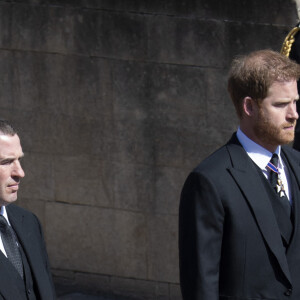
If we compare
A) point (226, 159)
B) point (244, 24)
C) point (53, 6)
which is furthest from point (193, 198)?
point (53, 6)

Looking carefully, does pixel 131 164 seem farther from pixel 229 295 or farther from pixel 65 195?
pixel 229 295

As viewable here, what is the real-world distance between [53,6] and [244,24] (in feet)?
4.63

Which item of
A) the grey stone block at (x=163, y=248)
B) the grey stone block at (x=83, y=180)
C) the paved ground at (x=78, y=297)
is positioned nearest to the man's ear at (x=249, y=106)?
the grey stone block at (x=163, y=248)

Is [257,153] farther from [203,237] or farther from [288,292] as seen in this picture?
[288,292]

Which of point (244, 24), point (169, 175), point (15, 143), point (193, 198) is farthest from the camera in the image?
point (169, 175)

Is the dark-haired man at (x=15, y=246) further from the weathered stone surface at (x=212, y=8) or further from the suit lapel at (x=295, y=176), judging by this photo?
the weathered stone surface at (x=212, y=8)

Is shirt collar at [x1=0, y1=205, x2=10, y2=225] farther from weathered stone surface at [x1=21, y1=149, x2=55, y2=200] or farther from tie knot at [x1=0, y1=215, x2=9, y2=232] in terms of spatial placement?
weathered stone surface at [x1=21, y1=149, x2=55, y2=200]

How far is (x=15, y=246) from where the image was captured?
Result: 4434mm

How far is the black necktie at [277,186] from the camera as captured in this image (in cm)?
419

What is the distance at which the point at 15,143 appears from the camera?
4.44 m

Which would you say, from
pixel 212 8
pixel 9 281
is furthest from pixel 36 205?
pixel 9 281

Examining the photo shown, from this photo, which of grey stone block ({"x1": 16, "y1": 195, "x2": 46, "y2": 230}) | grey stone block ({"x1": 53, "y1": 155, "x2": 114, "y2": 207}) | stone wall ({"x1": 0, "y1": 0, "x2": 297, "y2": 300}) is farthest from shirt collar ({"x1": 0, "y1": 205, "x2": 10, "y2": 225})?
grey stone block ({"x1": 16, "y1": 195, "x2": 46, "y2": 230})

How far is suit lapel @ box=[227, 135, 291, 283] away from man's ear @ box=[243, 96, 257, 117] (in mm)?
210

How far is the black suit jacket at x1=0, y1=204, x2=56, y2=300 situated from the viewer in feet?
14.1
